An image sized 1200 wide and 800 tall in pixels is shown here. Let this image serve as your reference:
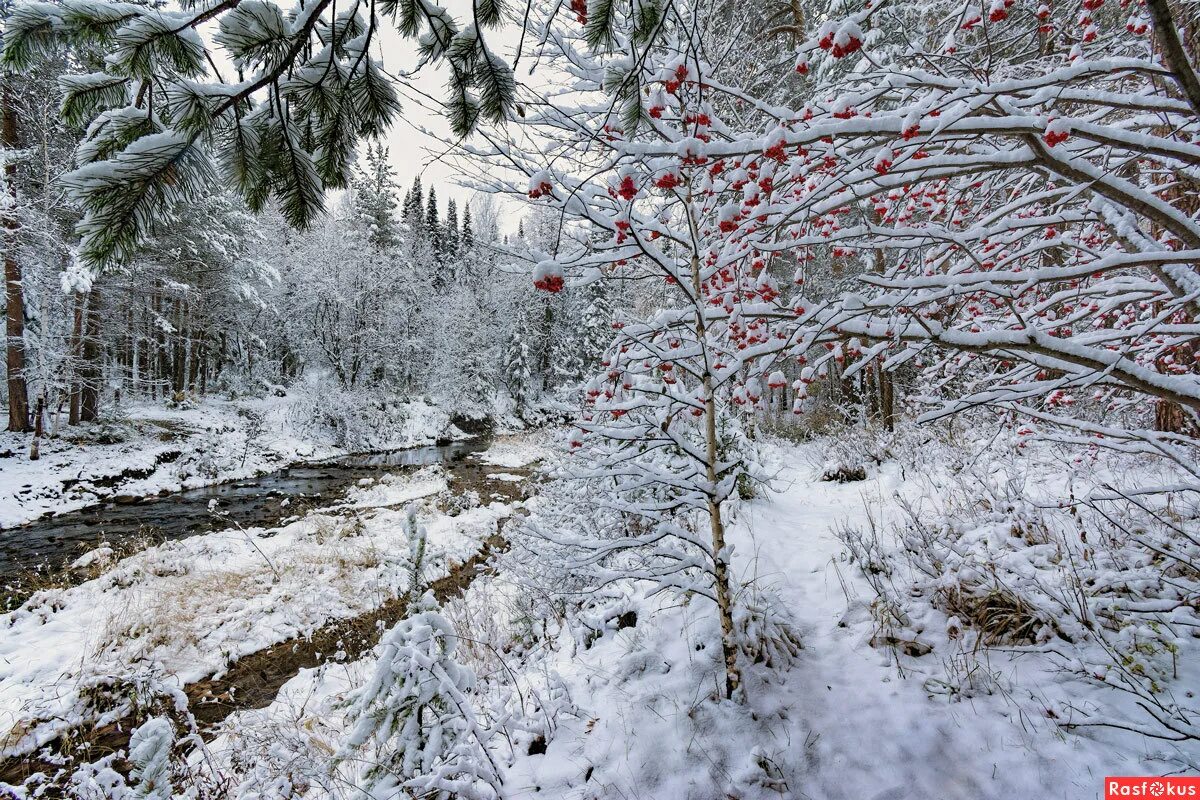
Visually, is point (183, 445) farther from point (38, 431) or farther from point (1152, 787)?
point (1152, 787)

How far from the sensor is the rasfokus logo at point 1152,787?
1.87 meters

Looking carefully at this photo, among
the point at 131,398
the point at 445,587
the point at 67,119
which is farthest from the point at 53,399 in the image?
the point at 67,119

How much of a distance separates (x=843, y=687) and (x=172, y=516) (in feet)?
44.0

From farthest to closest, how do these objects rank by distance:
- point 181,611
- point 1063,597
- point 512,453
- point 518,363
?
point 518,363 → point 512,453 → point 181,611 → point 1063,597

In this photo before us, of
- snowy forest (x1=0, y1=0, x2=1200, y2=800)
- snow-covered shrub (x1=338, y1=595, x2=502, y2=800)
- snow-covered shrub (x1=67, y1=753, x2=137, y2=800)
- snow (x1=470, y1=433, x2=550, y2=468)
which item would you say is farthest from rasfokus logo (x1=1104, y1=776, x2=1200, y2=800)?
snow (x1=470, y1=433, x2=550, y2=468)

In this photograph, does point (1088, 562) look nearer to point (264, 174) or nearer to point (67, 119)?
point (264, 174)

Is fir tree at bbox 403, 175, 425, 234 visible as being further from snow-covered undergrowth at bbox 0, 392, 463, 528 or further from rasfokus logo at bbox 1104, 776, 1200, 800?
rasfokus logo at bbox 1104, 776, 1200, 800

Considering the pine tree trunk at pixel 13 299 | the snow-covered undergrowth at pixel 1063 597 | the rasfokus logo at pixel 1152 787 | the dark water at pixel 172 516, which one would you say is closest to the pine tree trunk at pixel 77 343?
the pine tree trunk at pixel 13 299

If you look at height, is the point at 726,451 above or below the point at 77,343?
below

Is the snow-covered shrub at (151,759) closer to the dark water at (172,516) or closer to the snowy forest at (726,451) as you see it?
the snowy forest at (726,451)

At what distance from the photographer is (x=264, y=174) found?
5.70 ft

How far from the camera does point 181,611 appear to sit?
6281 millimetres

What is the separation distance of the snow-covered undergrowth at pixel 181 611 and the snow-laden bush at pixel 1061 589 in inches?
134

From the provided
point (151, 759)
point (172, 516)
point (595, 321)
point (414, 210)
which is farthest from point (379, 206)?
point (151, 759)
